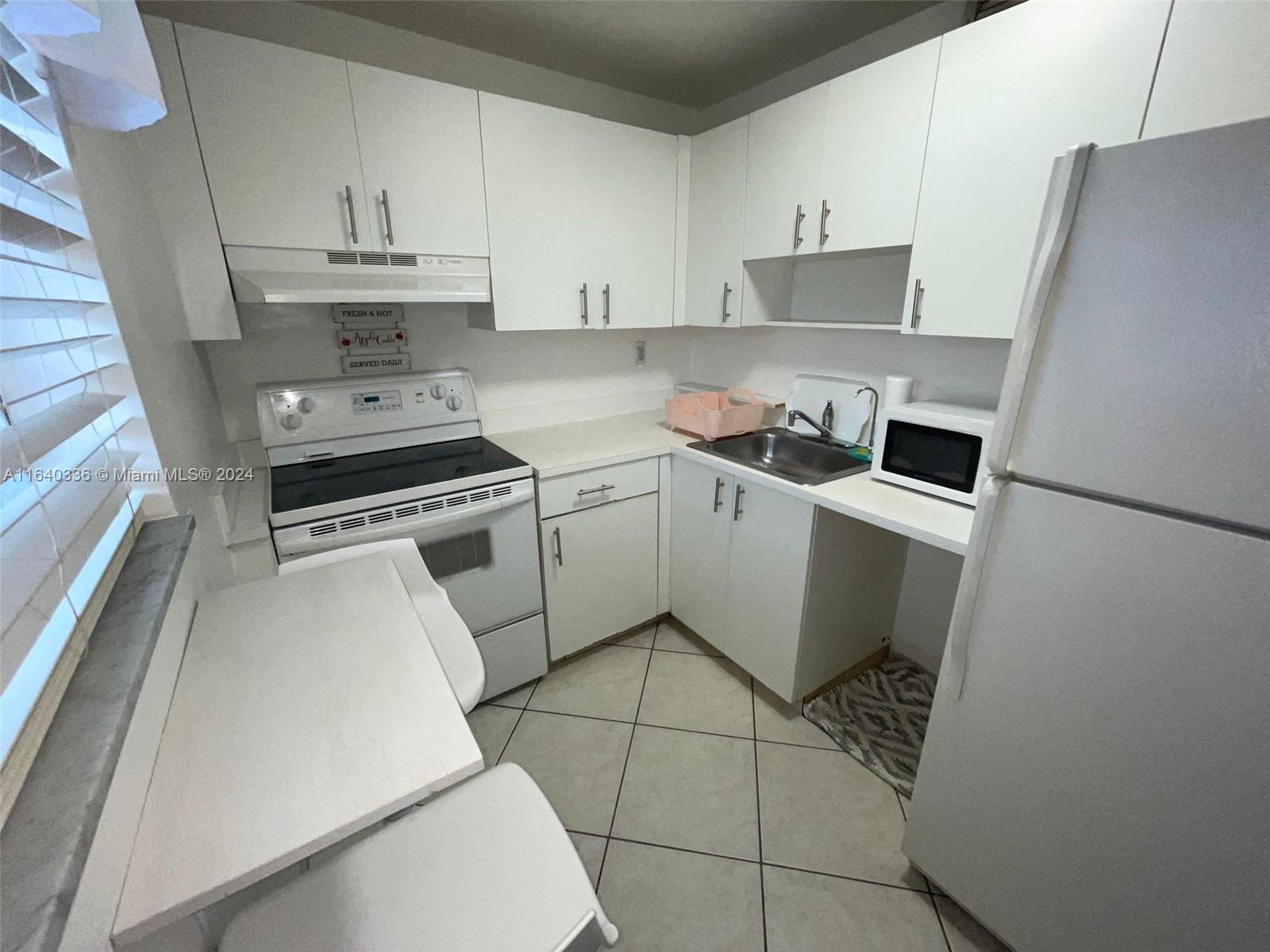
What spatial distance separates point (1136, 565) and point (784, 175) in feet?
5.17

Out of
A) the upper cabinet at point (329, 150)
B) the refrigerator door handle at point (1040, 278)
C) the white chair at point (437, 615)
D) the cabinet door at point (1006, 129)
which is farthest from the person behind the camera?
the upper cabinet at point (329, 150)

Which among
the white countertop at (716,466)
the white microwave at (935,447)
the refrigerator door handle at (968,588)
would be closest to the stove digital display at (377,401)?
the white countertop at (716,466)

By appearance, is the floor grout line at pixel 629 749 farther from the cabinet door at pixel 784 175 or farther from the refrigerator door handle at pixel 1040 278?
the cabinet door at pixel 784 175

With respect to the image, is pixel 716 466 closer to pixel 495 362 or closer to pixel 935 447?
pixel 935 447

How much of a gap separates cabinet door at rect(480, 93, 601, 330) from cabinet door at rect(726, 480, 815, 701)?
103 cm

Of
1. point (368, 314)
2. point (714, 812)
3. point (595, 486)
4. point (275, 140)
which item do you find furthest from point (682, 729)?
point (275, 140)

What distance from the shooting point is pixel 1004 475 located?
0.99 meters

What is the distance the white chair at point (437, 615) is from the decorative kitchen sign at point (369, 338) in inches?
37.2

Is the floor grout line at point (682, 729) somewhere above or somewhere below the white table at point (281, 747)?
below

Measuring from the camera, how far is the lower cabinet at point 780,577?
169 centimetres

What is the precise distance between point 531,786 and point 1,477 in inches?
33.2

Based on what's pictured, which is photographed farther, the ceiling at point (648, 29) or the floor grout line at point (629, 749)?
the ceiling at point (648, 29)

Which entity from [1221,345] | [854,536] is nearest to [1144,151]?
[1221,345]

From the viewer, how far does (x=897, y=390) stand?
173 centimetres
